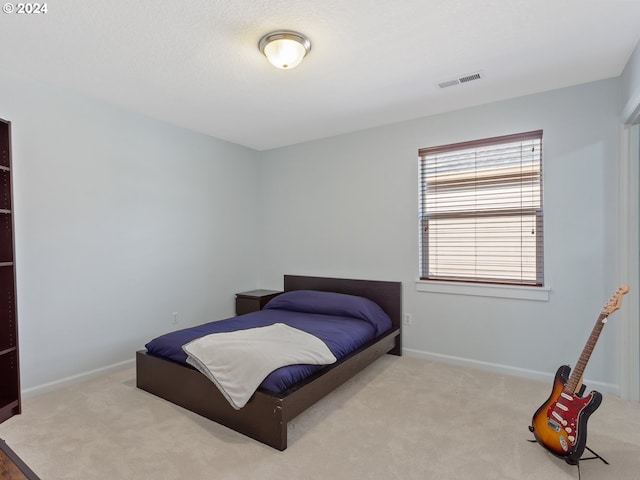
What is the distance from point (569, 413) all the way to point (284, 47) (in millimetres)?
2583

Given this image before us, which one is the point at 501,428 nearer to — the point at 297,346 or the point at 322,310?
the point at 297,346

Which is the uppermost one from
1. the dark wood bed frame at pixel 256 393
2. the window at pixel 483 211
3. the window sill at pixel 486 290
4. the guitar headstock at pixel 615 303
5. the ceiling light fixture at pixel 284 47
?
the ceiling light fixture at pixel 284 47

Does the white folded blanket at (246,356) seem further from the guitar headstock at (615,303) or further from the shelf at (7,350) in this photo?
the guitar headstock at (615,303)

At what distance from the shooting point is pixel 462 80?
2.71 m

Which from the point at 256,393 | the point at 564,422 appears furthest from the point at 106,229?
the point at 564,422

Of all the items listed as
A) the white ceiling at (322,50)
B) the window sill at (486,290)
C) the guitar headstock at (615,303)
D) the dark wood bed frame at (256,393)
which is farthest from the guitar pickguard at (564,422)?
the white ceiling at (322,50)

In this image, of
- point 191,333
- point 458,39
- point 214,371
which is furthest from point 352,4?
point 191,333

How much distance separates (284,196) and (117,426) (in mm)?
3055

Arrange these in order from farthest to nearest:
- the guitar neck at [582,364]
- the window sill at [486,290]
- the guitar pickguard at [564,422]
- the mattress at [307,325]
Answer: the window sill at [486,290] → the mattress at [307,325] → the guitar neck at [582,364] → the guitar pickguard at [564,422]

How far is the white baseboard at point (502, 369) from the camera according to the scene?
8.80 feet

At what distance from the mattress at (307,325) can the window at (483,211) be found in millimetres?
800

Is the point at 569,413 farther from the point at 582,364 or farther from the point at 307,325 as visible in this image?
the point at 307,325

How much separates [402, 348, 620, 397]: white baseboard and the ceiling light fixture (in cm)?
289

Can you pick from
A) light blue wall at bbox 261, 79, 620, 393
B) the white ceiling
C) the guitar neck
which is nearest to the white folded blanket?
the guitar neck
